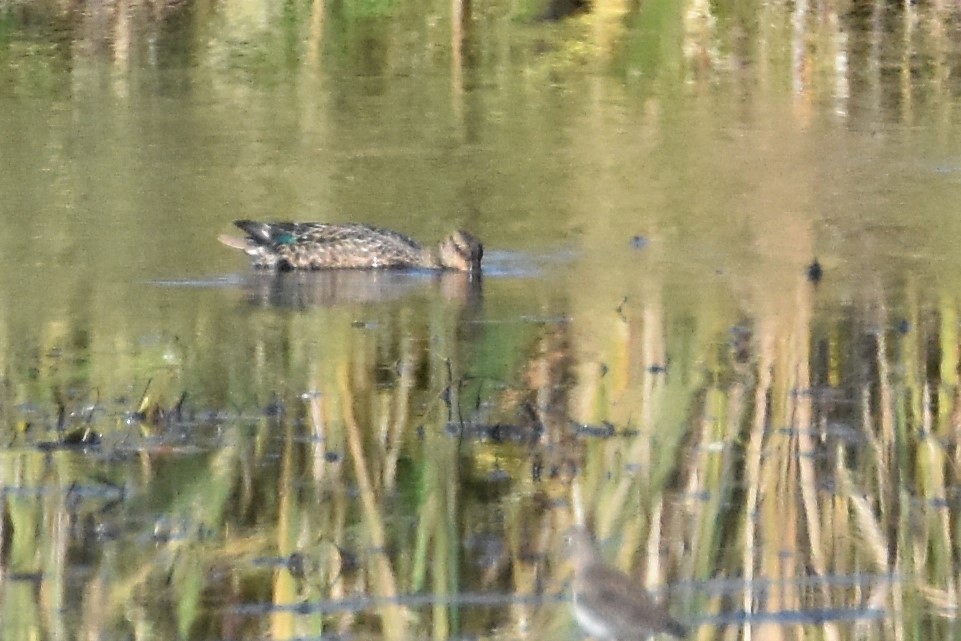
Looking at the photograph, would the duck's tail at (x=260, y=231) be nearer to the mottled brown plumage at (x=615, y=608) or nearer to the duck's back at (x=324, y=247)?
the duck's back at (x=324, y=247)

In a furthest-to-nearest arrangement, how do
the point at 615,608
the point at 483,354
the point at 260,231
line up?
the point at 260,231, the point at 483,354, the point at 615,608

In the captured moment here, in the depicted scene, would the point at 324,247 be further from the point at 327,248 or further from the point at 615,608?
the point at 615,608

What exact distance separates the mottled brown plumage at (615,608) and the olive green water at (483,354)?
9 centimetres

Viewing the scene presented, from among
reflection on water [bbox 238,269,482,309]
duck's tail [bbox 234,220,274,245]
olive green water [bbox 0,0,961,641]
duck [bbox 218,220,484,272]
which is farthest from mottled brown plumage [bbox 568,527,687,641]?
duck's tail [bbox 234,220,274,245]

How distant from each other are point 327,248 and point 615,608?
17.3 ft

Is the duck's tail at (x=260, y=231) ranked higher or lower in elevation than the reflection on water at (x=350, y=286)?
higher

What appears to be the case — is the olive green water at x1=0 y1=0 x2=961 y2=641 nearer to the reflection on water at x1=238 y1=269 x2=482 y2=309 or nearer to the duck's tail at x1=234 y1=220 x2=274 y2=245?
the reflection on water at x1=238 y1=269 x2=482 y2=309

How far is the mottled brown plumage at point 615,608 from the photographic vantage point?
4.93 metres

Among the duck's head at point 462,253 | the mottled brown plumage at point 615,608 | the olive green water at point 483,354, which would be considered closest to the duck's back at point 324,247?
the olive green water at point 483,354

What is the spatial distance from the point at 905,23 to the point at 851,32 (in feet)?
2.25

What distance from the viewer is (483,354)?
26.2ft

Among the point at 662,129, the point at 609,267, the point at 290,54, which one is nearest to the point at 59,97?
the point at 290,54

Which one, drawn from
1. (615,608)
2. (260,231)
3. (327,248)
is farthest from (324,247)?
(615,608)

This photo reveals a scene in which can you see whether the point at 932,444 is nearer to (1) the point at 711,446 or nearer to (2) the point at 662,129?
(1) the point at 711,446
